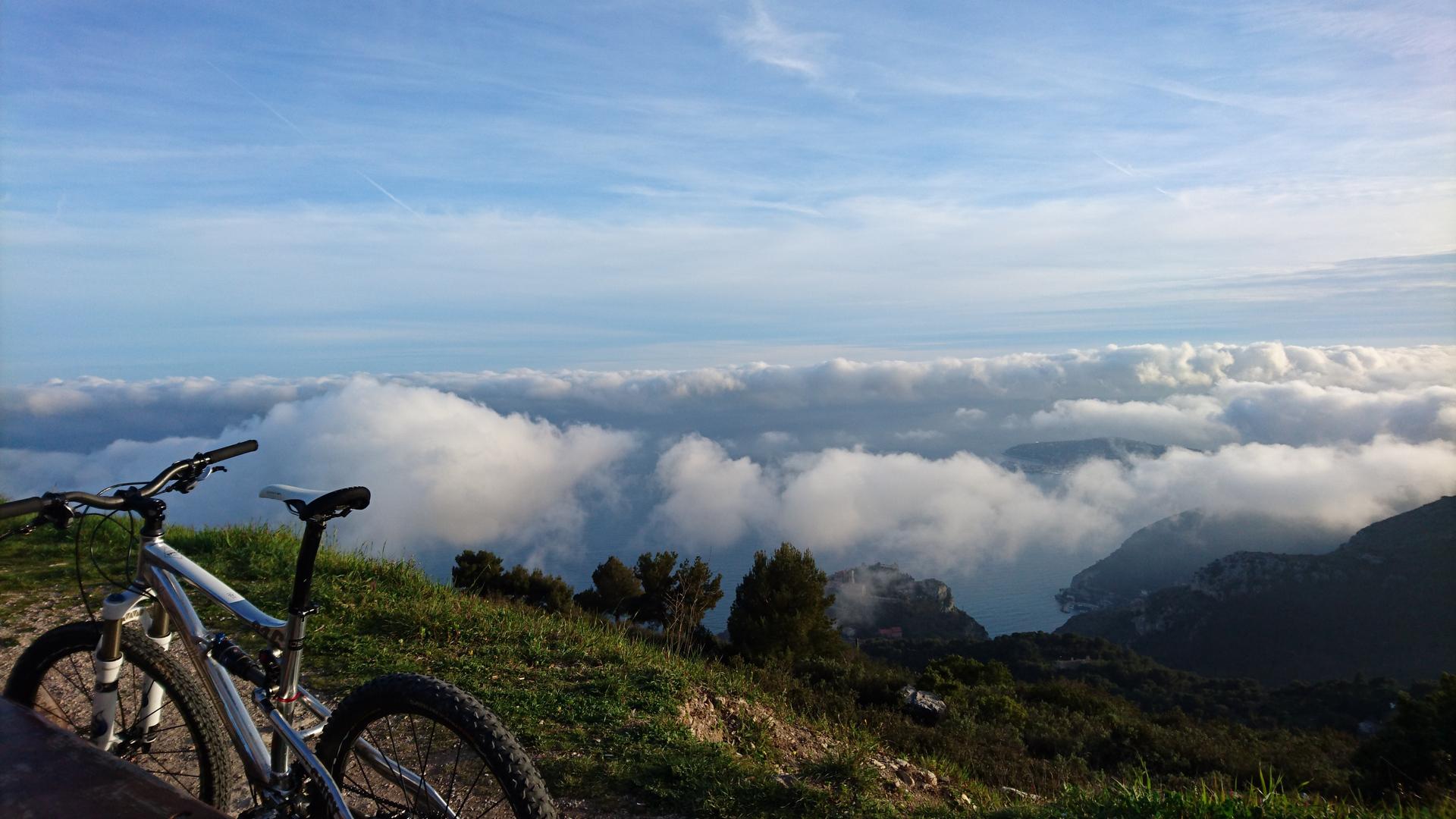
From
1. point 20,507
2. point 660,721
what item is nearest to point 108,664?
point 20,507

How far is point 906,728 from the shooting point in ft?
28.5

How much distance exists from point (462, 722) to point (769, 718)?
13.5ft

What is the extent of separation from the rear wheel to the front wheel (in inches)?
28.5

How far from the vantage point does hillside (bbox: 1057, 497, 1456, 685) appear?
86.4m

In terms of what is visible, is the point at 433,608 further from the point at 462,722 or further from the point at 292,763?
the point at 462,722

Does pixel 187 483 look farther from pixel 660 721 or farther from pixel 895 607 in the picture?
pixel 895 607

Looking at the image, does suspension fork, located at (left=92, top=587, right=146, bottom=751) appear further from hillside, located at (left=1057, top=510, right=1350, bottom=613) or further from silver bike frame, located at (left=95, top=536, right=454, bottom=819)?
hillside, located at (left=1057, top=510, right=1350, bottom=613)

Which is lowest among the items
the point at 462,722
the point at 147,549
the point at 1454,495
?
the point at 1454,495

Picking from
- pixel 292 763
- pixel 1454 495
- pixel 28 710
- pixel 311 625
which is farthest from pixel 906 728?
pixel 1454 495

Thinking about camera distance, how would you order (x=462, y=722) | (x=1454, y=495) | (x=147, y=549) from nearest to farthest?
(x=462, y=722) < (x=147, y=549) < (x=1454, y=495)

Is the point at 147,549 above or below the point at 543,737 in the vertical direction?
above

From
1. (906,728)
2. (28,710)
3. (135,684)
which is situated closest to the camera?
(28,710)

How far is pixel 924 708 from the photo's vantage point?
1070 centimetres

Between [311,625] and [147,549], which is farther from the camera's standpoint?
[311,625]
